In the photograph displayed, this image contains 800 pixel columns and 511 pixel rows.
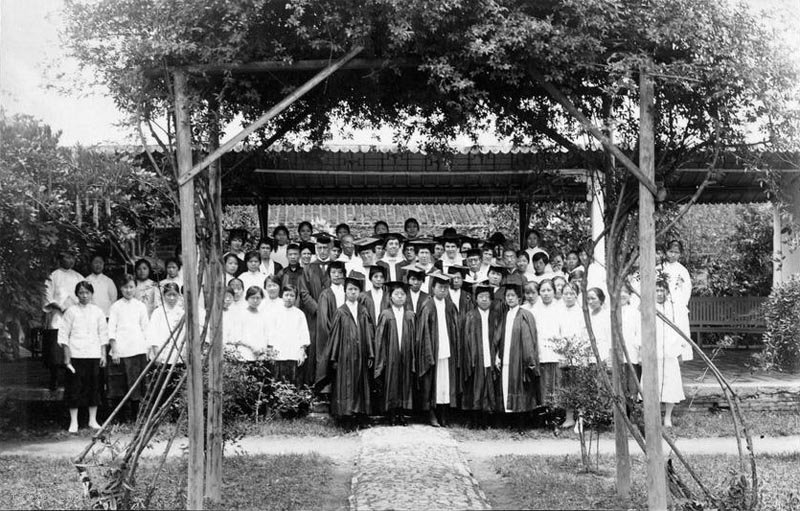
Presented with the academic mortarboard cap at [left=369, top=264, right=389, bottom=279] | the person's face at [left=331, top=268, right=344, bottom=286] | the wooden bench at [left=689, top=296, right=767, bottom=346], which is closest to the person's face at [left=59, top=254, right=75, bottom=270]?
the person's face at [left=331, top=268, right=344, bottom=286]

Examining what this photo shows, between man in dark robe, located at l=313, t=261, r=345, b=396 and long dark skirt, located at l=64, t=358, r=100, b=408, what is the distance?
274 centimetres

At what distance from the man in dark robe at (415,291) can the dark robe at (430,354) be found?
0.39 ft

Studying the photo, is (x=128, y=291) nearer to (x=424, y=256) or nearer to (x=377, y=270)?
(x=377, y=270)

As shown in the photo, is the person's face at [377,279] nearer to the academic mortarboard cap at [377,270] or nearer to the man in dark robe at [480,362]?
the academic mortarboard cap at [377,270]

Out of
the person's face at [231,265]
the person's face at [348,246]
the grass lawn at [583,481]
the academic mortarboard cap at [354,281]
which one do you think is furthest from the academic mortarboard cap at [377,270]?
the grass lawn at [583,481]

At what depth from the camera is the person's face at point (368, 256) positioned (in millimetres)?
12219

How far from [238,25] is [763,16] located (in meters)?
4.15

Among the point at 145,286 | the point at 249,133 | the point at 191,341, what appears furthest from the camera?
the point at 145,286

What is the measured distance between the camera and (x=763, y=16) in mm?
7012

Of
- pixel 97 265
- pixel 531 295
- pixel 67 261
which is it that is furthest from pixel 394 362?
pixel 67 261

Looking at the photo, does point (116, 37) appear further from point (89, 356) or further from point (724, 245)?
point (724, 245)

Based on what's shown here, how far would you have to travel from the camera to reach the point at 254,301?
11.4 metres

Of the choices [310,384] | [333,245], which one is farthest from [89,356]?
[333,245]

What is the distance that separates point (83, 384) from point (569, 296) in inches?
Answer: 245
